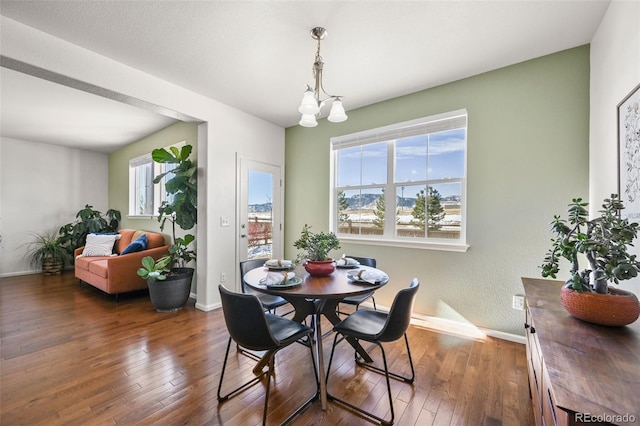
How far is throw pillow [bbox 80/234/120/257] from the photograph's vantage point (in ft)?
15.3

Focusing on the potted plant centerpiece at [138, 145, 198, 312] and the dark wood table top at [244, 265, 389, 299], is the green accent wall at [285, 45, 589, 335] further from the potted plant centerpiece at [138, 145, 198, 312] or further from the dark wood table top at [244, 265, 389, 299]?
the potted plant centerpiece at [138, 145, 198, 312]

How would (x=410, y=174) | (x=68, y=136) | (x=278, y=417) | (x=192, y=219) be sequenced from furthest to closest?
(x=68, y=136) → (x=192, y=219) → (x=410, y=174) → (x=278, y=417)

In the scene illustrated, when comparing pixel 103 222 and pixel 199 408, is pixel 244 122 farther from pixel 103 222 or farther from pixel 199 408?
pixel 103 222

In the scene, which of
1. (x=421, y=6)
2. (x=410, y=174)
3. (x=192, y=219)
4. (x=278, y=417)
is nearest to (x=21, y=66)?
(x=192, y=219)

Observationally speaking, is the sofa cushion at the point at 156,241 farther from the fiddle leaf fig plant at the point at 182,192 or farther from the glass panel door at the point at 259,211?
the glass panel door at the point at 259,211

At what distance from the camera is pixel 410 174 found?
3.26 meters

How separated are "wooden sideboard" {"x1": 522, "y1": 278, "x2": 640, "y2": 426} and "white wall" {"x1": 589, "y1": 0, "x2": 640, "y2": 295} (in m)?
0.64

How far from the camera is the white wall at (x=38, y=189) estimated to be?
204 inches

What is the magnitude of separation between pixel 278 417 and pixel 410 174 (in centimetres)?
270

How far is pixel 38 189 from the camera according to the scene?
18.1 ft

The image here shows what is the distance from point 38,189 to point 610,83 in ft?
27.9

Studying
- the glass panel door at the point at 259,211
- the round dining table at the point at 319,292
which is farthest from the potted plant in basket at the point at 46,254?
the round dining table at the point at 319,292

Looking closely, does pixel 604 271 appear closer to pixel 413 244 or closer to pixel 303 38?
pixel 413 244

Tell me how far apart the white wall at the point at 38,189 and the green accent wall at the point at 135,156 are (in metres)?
0.46
